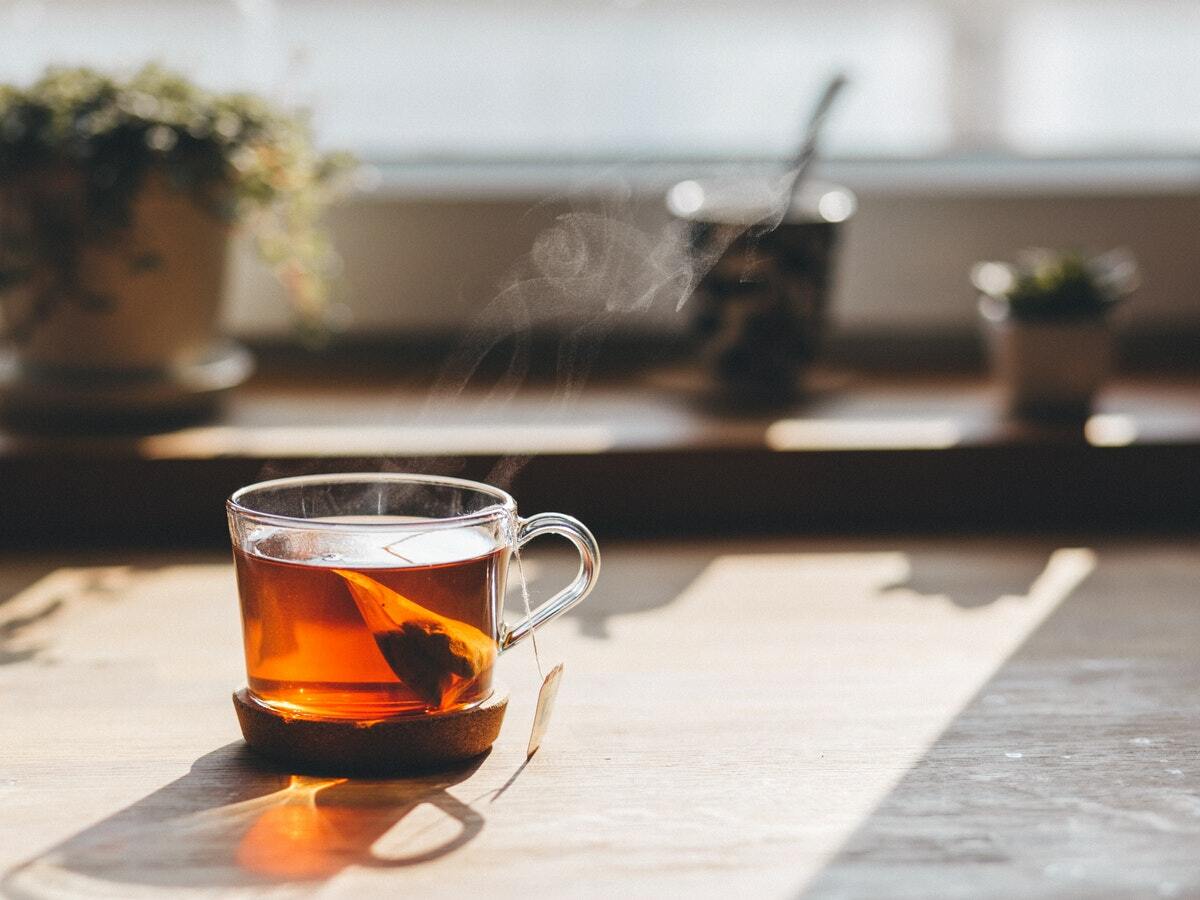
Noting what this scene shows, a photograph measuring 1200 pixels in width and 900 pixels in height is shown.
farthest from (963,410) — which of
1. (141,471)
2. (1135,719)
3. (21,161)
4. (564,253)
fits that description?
(21,161)

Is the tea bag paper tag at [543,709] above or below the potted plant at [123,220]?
below

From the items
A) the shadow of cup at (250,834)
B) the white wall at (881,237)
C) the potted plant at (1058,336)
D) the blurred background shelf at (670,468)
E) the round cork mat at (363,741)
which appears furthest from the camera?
the white wall at (881,237)

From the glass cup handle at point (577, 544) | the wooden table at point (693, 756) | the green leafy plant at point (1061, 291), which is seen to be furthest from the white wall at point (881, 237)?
the glass cup handle at point (577, 544)

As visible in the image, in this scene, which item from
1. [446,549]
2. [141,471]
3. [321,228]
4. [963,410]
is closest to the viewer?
[446,549]

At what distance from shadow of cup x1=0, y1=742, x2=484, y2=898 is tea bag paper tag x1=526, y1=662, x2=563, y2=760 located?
4cm

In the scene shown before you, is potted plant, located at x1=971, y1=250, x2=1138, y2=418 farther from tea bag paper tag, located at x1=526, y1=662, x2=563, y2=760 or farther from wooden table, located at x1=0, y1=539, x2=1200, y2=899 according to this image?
tea bag paper tag, located at x1=526, y1=662, x2=563, y2=760

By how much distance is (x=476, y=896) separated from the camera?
1.86 feet

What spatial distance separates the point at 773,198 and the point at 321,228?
1.81 feet

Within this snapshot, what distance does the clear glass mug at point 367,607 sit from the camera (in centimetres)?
68

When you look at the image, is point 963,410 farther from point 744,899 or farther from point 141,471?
point 744,899

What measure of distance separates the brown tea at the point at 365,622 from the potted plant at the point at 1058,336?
848mm

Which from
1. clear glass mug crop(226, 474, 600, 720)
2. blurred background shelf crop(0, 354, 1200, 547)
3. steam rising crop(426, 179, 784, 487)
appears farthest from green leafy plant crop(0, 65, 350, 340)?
clear glass mug crop(226, 474, 600, 720)

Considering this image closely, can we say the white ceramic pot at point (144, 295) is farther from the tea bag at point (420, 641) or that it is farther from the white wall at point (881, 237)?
the tea bag at point (420, 641)

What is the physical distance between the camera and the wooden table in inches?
23.4
